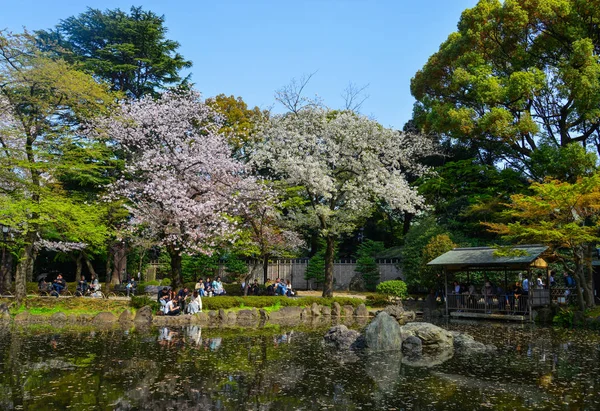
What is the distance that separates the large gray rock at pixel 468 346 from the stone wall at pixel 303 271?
1904cm

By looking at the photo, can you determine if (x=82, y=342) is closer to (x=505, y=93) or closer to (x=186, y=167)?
(x=186, y=167)

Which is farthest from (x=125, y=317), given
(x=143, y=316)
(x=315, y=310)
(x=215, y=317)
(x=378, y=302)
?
(x=378, y=302)

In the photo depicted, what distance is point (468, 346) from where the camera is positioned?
14.9 metres

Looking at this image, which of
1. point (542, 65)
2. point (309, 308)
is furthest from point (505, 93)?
point (309, 308)

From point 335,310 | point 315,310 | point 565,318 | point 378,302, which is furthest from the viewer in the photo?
point 378,302

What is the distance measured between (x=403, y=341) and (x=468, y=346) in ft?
6.09

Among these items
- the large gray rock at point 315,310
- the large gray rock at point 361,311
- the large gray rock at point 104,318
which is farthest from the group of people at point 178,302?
the large gray rock at point 361,311

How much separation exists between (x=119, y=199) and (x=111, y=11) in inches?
611

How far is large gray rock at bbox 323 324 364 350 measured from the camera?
598 inches

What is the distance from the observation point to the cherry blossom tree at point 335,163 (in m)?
26.2

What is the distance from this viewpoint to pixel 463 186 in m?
35.8

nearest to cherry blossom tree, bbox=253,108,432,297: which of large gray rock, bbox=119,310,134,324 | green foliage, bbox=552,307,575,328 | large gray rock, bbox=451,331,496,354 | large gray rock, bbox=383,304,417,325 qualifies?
large gray rock, bbox=383,304,417,325

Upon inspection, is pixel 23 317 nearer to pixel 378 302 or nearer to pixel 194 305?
pixel 194 305

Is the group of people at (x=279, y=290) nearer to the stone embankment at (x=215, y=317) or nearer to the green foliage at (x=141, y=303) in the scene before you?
the stone embankment at (x=215, y=317)
